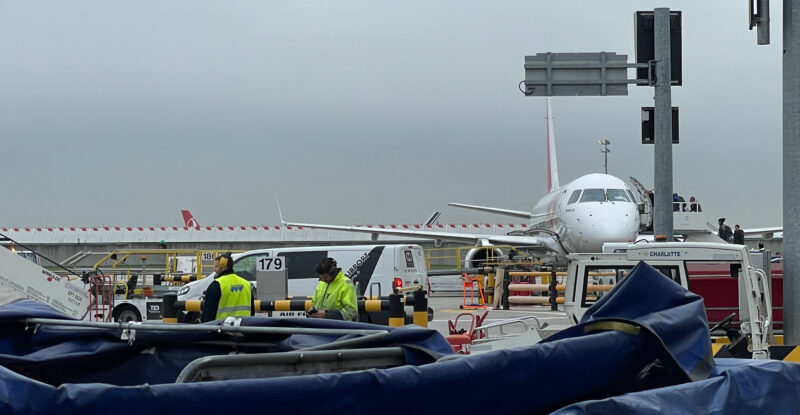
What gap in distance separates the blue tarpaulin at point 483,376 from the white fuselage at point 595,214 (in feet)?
78.9

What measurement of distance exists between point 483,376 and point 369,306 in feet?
30.7

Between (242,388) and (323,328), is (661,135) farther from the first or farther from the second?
(242,388)

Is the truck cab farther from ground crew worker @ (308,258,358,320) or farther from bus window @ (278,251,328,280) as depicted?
bus window @ (278,251,328,280)

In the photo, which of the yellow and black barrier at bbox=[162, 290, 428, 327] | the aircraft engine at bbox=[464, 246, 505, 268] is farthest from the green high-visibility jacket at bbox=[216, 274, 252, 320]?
the aircraft engine at bbox=[464, 246, 505, 268]

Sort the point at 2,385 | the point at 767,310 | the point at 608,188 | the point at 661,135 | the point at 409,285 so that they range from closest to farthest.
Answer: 1. the point at 2,385
2. the point at 767,310
3. the point at 661,135
4. the point at 409,285
5. the point at 608,188

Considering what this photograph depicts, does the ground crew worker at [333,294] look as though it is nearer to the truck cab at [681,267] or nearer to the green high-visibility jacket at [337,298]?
the green high-visibility jacket at [337,298]

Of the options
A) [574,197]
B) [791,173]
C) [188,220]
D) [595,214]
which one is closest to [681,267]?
[791,173]

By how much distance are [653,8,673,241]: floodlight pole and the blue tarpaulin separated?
31.6ft

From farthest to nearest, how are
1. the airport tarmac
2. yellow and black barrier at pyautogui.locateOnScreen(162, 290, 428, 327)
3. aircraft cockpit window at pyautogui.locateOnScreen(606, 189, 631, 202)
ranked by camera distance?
1. aircraft cockpit window at pyautogui.locateOnScreen(606, 189, 631, 202)
2. yellow and black barrier at pyautogui.locateOnScreen(162, 290, 428, 327)
3. the airport tarmac

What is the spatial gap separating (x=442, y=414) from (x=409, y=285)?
1820 centimetres

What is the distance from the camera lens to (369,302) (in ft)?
42.8

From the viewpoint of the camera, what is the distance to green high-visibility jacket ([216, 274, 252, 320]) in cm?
1050

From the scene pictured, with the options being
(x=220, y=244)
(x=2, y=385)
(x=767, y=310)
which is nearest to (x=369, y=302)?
(x=767, y=310)

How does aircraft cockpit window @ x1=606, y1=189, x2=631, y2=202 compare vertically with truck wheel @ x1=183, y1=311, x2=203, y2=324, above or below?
above
